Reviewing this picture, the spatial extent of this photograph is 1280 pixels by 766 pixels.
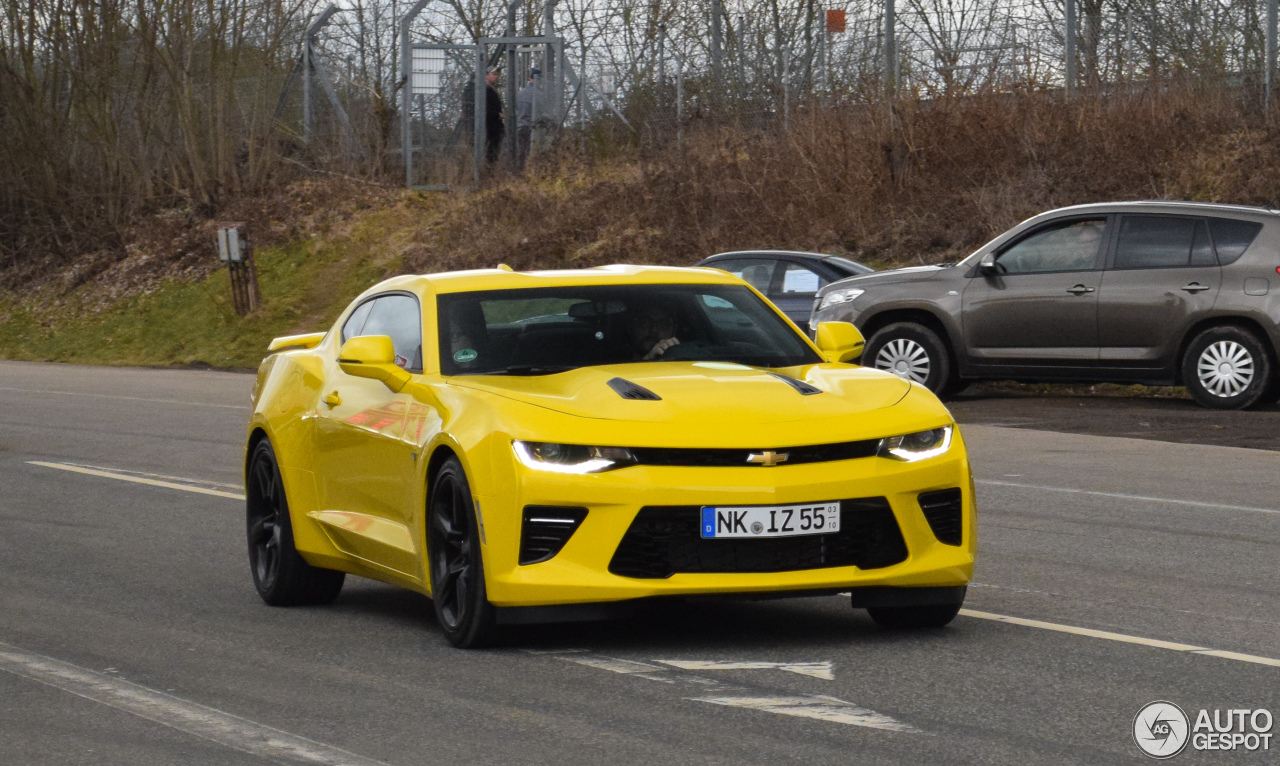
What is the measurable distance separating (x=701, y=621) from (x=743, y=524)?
112 centimetres

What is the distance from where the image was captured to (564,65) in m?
38.6

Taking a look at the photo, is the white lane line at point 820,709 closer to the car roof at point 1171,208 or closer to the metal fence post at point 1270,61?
the car roof at point 1171,208

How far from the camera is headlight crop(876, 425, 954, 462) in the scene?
6.56 m

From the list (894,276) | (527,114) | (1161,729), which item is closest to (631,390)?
(1161,729)

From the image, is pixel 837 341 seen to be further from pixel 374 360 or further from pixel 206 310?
pixel 206 310

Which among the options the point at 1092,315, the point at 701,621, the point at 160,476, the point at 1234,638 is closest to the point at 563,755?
the point at 701,621

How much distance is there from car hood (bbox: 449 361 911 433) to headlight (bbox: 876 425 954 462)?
0.49 ft

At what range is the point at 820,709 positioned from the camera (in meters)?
5.68

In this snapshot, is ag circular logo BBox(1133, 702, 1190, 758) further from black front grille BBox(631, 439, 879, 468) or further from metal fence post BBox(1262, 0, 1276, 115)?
metal fence post BBox(1262, 0, 1276, 115)

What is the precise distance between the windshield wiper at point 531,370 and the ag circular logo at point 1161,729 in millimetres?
2630

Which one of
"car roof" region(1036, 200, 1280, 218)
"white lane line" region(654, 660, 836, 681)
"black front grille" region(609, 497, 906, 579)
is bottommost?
"white lane line" region(654, 660, 836, 681)

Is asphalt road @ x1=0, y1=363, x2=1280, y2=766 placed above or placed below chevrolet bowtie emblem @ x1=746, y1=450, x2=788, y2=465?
below

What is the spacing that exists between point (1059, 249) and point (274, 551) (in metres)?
11.2

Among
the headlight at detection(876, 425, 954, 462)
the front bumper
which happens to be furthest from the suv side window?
the front bumper
